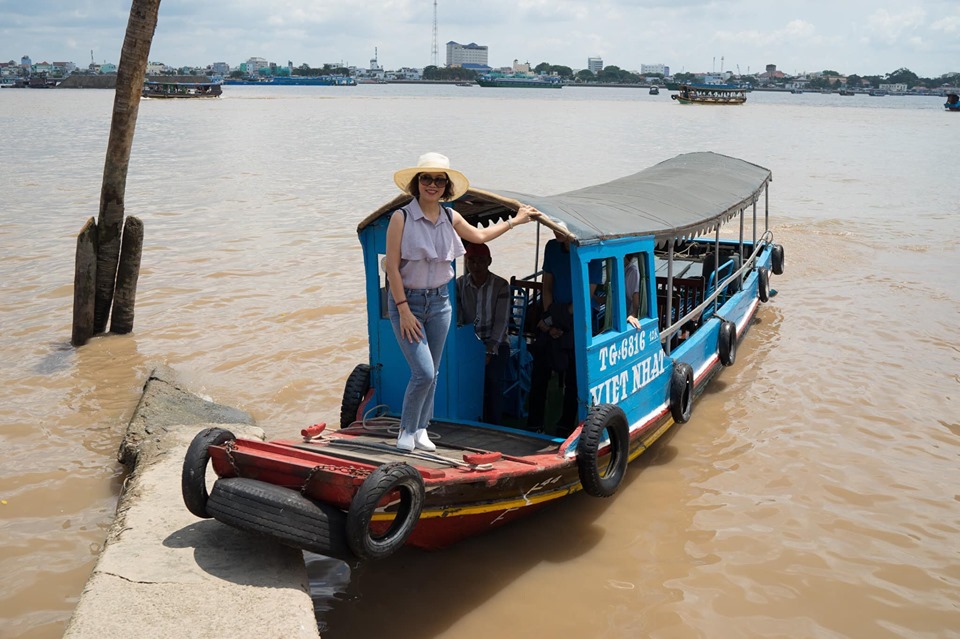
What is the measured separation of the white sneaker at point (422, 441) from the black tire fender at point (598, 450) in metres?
0.94

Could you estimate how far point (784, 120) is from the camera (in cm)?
6088

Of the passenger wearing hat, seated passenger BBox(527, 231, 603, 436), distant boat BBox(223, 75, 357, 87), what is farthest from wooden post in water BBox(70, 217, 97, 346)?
distant boat BBox(223, 75, 357, 87)

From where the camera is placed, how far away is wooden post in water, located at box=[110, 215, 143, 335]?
9477 millimetres

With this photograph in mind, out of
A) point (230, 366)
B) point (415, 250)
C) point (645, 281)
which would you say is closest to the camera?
point (415, 250)

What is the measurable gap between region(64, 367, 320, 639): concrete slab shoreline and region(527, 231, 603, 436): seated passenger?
2.59 metres

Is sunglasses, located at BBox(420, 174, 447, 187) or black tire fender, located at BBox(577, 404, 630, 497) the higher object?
sunglasses, located at BBox(420, 174, 447, 187)

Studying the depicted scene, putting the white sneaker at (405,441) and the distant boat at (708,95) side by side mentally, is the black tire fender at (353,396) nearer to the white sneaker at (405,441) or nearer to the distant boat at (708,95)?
the white sneaker at (405,441)

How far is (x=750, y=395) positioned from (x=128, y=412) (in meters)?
6.12

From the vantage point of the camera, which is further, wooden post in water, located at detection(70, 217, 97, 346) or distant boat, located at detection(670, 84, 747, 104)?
distant boat, located at detection(670, 84, 747, 104)

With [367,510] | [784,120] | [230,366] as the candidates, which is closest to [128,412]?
[230,366]

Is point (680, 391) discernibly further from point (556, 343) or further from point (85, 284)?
point (85, 284)

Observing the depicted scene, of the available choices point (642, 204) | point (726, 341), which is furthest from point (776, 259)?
point (642, 204)

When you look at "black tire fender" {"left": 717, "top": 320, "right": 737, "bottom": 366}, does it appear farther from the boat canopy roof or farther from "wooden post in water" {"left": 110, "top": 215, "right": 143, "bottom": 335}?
"wooden post in water" {"left": 110, "top": 215, "right": 143, "bottom": 335}

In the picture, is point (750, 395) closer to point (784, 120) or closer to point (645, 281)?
point (645, 281)
